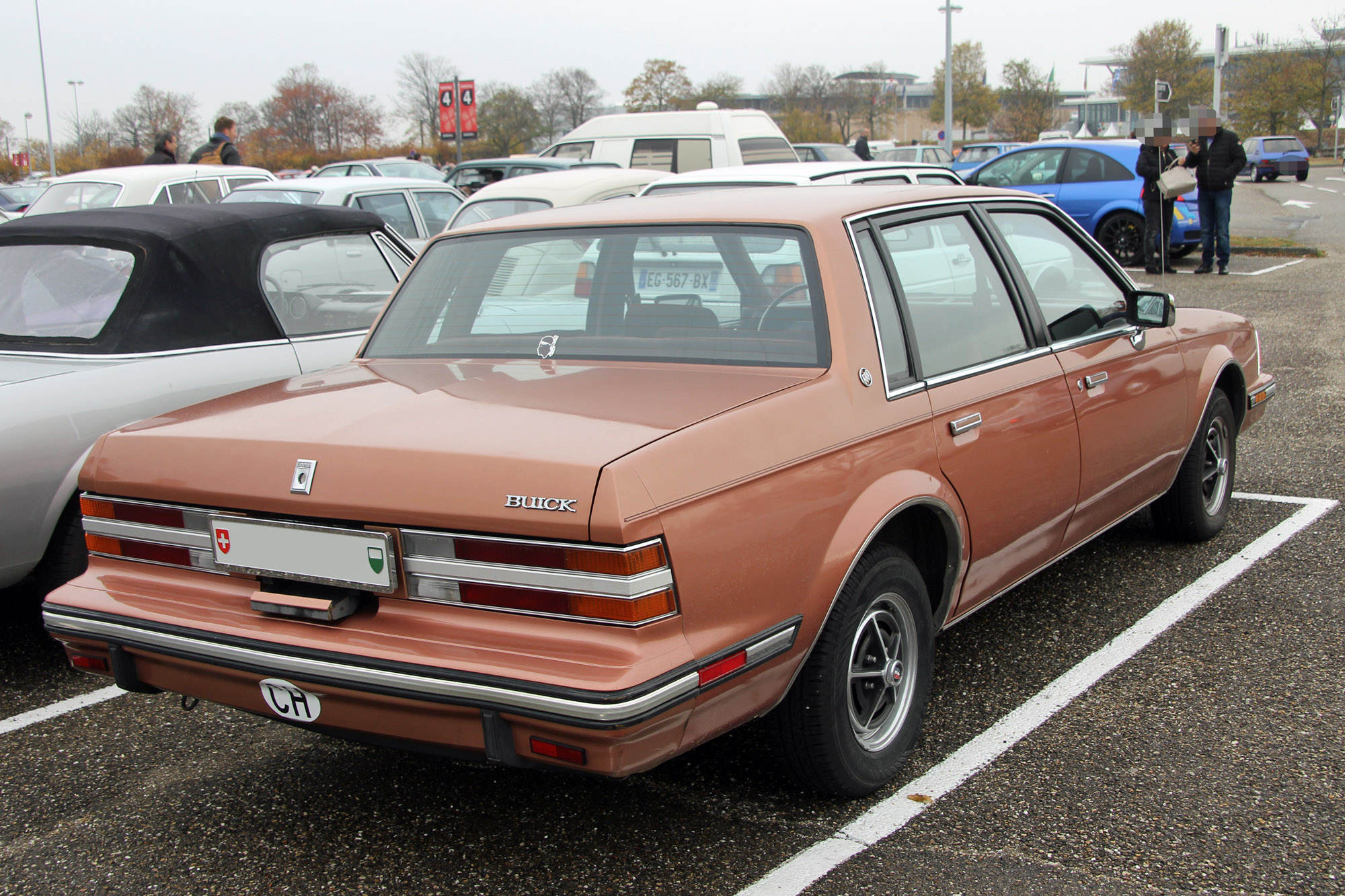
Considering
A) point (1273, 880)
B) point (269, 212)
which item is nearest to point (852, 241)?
point (1273, 880)

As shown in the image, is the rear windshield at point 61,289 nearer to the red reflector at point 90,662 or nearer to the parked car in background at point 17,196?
the red reflector at point 90,662

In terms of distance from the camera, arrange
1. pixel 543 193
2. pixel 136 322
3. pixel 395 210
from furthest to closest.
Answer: pixel 395 210 → pixel 543 193 → pixel 136 322

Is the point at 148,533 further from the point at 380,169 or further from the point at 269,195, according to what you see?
the point at 380,169

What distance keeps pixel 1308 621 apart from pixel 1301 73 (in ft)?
236

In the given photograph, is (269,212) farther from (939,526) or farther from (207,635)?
(939,526)

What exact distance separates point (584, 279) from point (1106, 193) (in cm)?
1296

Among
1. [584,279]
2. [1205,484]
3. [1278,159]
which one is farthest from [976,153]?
[584,279]

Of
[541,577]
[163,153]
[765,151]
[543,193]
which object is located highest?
[163,153]

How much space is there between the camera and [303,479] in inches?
96.0

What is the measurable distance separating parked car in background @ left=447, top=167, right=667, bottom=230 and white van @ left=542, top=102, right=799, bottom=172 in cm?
334

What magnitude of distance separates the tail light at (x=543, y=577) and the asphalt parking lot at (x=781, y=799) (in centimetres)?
74

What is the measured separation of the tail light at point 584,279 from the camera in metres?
3.31

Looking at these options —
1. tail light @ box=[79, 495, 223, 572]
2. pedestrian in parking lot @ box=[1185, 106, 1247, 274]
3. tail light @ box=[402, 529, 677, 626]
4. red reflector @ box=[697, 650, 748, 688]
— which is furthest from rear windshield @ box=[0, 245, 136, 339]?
pedestrian in parking lot @ box=[1185, 106, 1247, 274]

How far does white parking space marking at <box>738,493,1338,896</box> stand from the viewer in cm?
262
